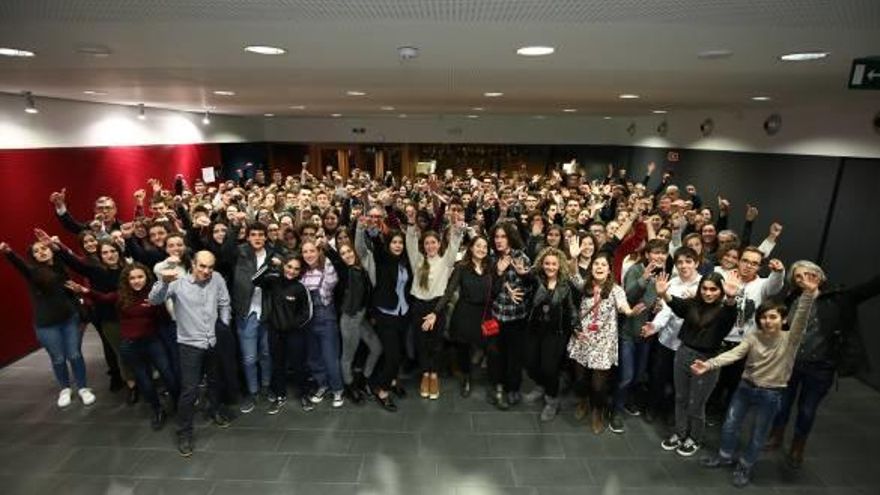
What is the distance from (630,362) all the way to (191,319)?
12.4 feet

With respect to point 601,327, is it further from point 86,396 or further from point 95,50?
point 86,396

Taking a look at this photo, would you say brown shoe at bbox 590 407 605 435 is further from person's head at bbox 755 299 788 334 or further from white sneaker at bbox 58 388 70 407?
white sneaker at bbox 58 388 70 407

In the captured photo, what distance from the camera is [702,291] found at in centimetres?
351

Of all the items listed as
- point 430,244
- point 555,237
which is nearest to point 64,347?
point 430,244

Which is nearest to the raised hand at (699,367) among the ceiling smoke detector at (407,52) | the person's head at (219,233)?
the ceiling smoke detector at (407,52)

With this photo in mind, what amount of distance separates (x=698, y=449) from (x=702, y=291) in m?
1.49

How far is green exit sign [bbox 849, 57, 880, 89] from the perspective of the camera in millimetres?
3020

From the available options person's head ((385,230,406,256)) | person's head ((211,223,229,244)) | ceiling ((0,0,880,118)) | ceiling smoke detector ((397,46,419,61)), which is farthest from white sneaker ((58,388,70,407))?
ceiling smoke detector ((397,46,419,61))

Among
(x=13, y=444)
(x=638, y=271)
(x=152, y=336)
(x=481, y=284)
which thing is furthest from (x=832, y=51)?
(x=13, y=444)

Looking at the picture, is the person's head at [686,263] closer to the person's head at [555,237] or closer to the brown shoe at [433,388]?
the person's head at [555,237]

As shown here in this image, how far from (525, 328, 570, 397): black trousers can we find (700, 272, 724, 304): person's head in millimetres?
1174

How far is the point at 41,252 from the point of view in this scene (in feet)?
14.0

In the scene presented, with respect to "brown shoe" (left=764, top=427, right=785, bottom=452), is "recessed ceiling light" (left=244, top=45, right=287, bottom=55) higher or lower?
higher

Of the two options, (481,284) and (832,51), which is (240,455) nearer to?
(481,284)
